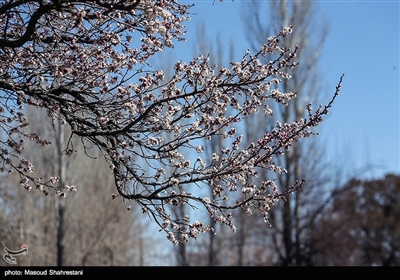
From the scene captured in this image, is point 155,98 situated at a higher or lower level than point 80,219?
lower

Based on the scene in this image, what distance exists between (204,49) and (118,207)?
683 centimetres

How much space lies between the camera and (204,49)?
24203 millimetres

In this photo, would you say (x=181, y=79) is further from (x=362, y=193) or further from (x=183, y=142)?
(x=362, y=193)

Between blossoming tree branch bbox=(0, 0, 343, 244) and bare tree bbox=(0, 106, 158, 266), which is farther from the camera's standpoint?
bare tree bbox=(0, 106, 158, 266)

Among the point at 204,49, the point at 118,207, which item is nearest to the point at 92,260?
the point at 118,207

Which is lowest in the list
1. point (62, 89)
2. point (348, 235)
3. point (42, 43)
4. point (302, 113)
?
point (62, 89)

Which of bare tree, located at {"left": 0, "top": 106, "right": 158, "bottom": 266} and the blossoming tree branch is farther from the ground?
bare tree, located at {"left": 0, "top": 106, "right": 158, "bottom": 266}

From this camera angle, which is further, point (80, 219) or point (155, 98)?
point (80, 219)

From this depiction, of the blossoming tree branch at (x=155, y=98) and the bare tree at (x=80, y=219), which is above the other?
the bare tree at (x=80, y=219)

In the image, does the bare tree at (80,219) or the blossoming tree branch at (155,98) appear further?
the bare tree at (80,219)

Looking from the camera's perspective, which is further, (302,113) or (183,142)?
(302,113)
